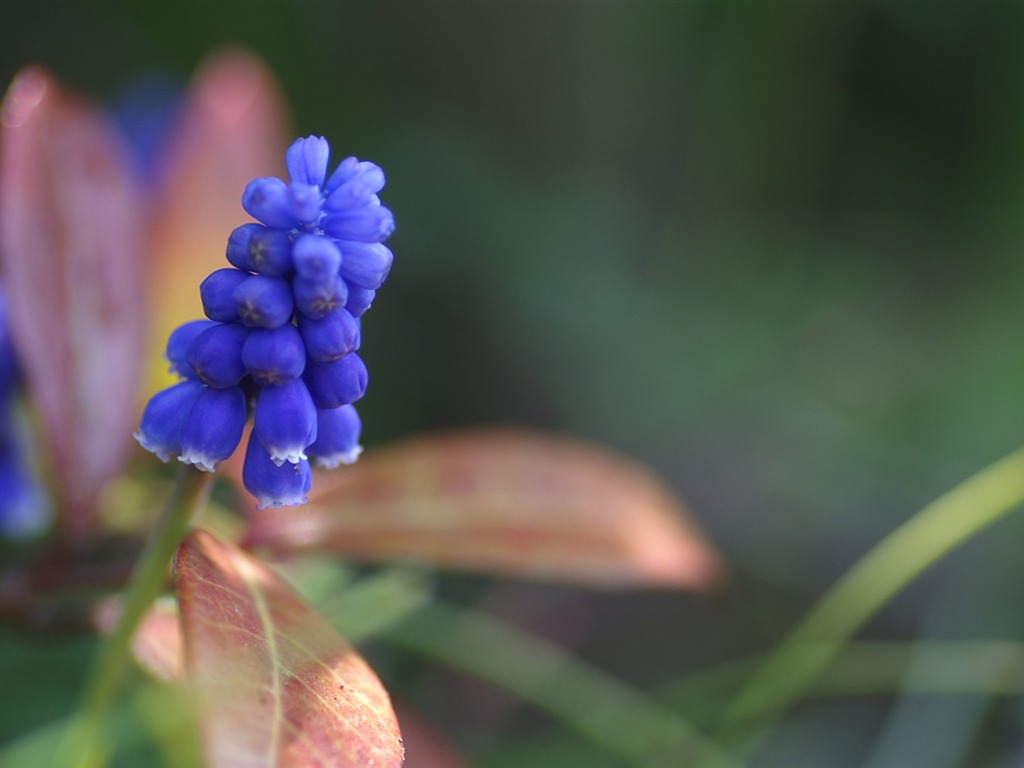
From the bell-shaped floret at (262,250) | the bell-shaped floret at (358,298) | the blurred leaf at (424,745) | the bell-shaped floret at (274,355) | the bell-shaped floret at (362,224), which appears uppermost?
the bell-shaped floret at (362,224)

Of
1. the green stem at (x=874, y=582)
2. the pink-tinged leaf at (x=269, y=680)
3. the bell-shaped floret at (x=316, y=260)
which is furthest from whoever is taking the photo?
the green stem at (x=874, y=582)

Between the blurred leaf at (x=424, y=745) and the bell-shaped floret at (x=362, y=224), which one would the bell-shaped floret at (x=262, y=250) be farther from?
the blurred leaf at (x=424, y=745)

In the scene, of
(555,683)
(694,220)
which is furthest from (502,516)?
(694,220)

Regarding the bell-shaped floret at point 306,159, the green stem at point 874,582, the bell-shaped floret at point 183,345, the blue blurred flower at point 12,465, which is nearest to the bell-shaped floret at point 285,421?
the bell-shaped floret at point 183,345

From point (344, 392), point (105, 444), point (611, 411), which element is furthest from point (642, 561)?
point (611, 411)

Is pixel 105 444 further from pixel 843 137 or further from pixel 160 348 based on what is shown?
pixel 843 137

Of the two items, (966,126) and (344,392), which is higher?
(966,126)

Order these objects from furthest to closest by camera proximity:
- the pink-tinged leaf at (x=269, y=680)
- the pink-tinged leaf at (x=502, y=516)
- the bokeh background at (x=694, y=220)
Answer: the bokeh background at (x=694, y=220) → the pink-tinged leaf at (x=502, y=516) → the pink-tinged leaf at (x=269, y=680)

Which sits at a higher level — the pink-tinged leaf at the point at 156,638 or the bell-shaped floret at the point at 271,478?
the bell-shaped floret at the point at 271,478
